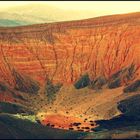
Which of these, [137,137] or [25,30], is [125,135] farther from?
[25,30]

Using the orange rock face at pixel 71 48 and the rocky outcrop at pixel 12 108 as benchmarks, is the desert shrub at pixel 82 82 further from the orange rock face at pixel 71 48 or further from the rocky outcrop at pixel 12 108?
the rocky outcrop at pixel 12 108

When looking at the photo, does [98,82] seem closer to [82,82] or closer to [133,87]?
[82,82]

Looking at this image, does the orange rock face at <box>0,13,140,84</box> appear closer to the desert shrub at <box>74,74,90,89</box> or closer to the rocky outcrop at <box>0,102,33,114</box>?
the desert shrub at <box>74,74,90,89</box>

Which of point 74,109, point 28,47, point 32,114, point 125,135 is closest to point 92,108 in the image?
point 74,109

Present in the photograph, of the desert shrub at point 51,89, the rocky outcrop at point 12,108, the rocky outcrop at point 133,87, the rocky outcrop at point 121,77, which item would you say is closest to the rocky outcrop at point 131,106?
the rocky outcrop at point 133,87

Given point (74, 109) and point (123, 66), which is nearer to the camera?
point (74, 109)
